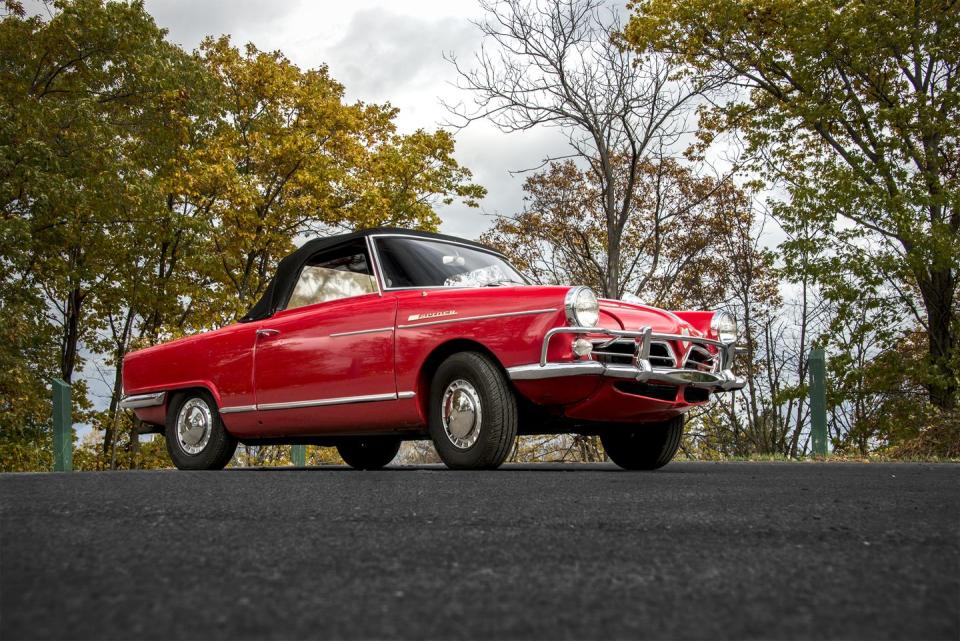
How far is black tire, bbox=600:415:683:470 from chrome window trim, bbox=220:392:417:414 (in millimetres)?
1632

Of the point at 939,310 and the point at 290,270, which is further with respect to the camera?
the point at 939,310

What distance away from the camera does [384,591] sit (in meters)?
1.80

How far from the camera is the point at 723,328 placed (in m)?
6.63

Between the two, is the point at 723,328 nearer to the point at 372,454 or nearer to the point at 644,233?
the point at 372,454

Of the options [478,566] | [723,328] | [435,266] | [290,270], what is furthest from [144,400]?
[478,566]

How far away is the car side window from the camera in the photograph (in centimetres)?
669

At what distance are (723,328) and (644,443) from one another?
1089 mm

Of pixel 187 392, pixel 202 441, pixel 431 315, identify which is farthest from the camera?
pixel 187 392

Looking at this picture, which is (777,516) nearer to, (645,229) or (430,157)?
(645,229)

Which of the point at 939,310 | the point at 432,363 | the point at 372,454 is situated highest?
the point at 939,310

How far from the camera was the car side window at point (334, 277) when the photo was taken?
263 inches

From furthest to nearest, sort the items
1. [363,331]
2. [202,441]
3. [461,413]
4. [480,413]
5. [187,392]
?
[187,392] < [202,441] < [363,331] < [461,413] < [480,413]

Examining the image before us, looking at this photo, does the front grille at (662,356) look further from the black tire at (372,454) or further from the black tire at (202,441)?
the black tire at (202,441)

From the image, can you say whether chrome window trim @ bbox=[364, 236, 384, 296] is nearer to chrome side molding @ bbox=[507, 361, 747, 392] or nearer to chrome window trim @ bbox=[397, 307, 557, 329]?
chrome window trim @ bbox=[397, 307, 557, 329]
